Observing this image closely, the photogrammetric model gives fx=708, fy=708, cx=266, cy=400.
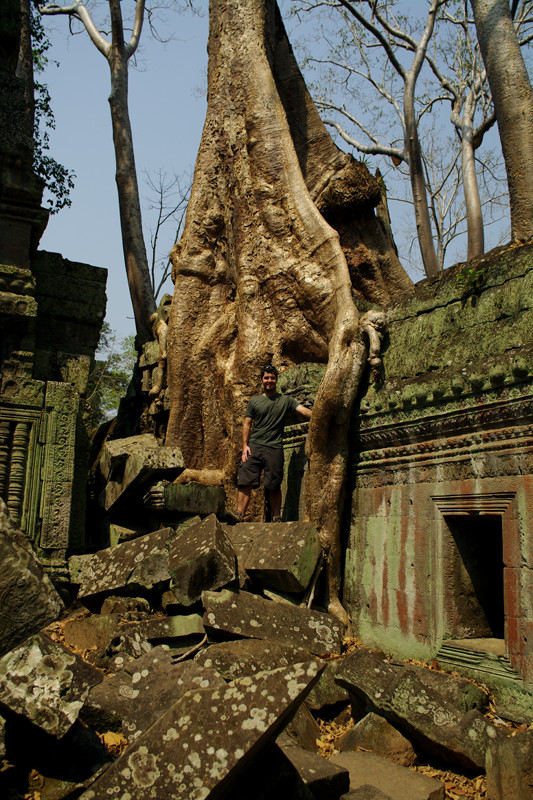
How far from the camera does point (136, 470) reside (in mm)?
6336

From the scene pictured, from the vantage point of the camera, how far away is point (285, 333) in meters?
7.40

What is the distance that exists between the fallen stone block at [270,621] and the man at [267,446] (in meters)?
1.65

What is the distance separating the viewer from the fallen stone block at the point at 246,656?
382cm

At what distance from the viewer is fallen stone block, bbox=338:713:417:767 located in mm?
3639

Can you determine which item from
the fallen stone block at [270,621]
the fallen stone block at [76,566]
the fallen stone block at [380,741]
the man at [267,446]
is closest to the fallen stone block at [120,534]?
the fallen stone block at [76,566]

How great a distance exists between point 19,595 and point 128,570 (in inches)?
114

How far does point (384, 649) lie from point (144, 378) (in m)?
5.73

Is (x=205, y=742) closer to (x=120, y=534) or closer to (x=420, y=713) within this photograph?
(x=420, y=713)

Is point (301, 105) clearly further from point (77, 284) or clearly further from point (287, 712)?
point (287, 712)

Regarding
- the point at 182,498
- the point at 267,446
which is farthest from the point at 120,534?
the point at 267,446

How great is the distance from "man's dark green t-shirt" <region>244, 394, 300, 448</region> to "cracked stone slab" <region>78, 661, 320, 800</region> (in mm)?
3705

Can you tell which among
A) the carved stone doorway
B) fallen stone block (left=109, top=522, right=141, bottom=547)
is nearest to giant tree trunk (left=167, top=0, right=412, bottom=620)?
fallen stone block (left=109, top=522, right=141, bottom=547)

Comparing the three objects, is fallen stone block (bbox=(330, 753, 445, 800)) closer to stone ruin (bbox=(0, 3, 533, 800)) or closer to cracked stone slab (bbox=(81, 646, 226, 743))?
stone ruin (bbox=(0, 3, 533, 800))

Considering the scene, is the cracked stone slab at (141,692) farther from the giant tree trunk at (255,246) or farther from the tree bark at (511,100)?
the tree bark at (511,100)
